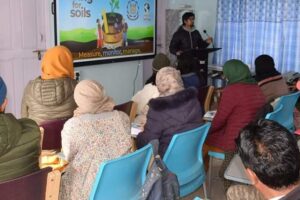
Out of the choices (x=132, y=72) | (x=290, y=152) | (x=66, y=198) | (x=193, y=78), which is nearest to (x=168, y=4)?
(x=132, y=72)

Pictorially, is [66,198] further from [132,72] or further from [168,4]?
[168,4]

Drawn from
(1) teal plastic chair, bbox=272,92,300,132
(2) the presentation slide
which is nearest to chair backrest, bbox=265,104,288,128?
(1) teal plastic chair, bbox=272,92,300,132

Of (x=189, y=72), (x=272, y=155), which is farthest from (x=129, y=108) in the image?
(x=189, y=72)

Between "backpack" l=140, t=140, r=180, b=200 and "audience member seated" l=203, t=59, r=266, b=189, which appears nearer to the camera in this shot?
"backpack" l=140, t=140, r=180, b=200

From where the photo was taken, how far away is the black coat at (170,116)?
105 inches

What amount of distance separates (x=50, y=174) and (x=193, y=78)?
8.13 feet

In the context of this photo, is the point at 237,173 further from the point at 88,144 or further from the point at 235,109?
the point at 235,109

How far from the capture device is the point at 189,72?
199 inches

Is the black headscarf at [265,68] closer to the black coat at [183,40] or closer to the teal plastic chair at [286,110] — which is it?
the teal plastic chair at [286,110]

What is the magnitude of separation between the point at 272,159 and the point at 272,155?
0.5 inches

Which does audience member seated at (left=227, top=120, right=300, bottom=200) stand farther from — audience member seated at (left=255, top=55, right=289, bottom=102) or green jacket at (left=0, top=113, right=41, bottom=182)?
audience member seated at (left=255, top=55, right=289, bottom=102)

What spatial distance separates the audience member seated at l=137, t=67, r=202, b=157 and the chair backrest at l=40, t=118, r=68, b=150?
53 centimetres

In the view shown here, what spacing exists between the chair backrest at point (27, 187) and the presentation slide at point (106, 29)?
3.30m

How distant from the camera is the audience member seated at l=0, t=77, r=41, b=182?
1761 mm
